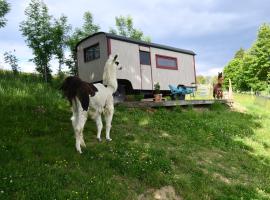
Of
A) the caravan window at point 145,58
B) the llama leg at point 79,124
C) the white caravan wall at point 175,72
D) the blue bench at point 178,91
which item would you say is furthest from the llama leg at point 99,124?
the blue bench at point 178,91

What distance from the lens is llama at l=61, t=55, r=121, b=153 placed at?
957 centimetres

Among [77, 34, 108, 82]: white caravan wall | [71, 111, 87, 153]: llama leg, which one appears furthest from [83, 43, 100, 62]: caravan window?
[71, 111, 87, 153]: llama leg

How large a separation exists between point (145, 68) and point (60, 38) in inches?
531

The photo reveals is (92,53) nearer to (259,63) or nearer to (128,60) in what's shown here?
(128,60)

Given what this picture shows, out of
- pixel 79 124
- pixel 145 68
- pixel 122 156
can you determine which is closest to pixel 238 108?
pixel 145 68

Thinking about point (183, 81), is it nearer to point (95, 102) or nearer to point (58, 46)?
point (58, 46)

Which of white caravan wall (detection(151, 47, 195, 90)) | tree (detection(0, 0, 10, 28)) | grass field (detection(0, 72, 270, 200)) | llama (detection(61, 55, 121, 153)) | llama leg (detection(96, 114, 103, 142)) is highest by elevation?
tree (detection(0, 0, 10, 28))

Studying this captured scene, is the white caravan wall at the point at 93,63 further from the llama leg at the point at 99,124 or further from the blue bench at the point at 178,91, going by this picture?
the llama leg at the point at 99,124

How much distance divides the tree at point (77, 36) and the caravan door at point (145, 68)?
13131 millimetres

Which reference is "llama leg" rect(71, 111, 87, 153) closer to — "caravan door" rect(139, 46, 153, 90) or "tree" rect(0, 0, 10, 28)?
"caravan door" rect(139, 46, 153, 90)

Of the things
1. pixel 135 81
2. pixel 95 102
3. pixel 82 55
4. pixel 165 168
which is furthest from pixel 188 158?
pixel 82 55

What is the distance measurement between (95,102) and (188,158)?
3555mm

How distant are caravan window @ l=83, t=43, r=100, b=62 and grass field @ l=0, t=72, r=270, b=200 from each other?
4568mm

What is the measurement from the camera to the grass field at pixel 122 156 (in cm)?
793
